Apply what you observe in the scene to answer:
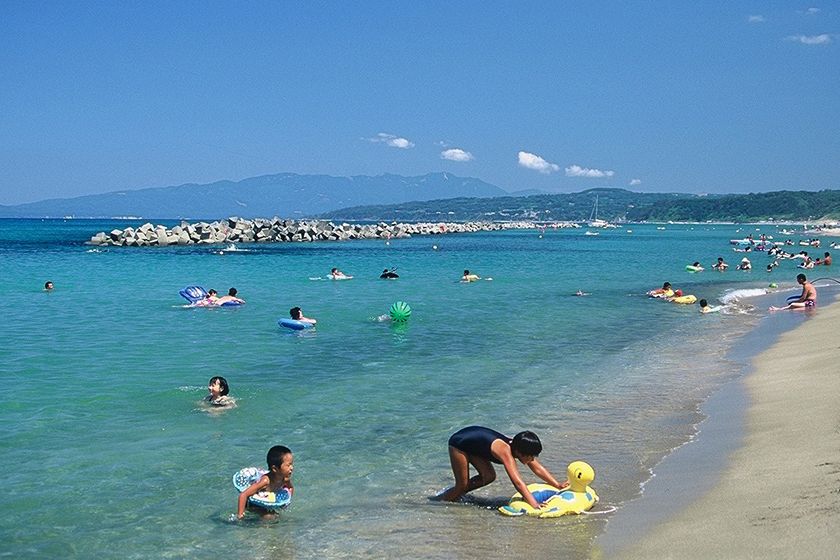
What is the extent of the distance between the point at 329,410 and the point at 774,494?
23.4 feet

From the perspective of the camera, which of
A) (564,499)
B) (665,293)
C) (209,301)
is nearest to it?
(564,499)

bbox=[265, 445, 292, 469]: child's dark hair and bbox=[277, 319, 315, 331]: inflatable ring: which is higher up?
bbox=[265, 445, 292, 469]: child's dark hair

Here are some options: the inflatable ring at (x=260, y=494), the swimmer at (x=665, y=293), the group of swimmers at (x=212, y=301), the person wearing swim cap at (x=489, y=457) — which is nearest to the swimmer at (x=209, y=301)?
the group of swimmers at (x=212, y=301)

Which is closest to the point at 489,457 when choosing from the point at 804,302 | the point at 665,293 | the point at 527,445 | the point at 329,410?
the point at 527,445

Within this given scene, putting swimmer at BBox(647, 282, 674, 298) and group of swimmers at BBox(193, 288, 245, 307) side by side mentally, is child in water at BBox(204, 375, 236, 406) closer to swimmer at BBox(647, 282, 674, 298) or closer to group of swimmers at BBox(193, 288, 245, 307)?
group of swimmers at BBox(193, 288, 245, 307)

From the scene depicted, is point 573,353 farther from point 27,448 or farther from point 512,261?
point 512,261

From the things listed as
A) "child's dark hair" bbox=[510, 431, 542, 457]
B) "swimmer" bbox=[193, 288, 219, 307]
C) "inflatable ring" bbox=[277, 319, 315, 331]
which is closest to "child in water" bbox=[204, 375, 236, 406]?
"child's dark hair" bbox=[510, 431, 542, 457]

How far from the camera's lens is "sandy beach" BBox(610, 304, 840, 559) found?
21.0ft

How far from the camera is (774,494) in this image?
7.64m

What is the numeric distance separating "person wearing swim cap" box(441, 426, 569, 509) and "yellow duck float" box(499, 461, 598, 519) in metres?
0.08

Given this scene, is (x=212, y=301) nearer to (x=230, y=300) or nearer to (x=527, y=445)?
(x=230, y=300)

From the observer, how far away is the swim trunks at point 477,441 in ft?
27.4

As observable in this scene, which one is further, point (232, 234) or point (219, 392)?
point (232, 234)

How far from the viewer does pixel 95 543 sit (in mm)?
7527
